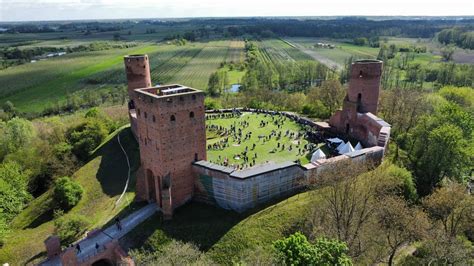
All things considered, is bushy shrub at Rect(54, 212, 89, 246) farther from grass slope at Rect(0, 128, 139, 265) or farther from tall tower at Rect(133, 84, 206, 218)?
tall tower at Rect(133, 84, 206, 218)

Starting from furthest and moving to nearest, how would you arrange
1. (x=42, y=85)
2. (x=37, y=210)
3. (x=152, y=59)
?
(x=152, y=59) → (x=42, y=85) → (x=37, y=210)

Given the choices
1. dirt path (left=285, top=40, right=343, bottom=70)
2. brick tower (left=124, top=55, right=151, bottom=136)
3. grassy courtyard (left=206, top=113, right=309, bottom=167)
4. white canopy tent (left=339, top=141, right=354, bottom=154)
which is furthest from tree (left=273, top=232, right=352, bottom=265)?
dirt path (left=285, top=40, right=343, bottom=70)

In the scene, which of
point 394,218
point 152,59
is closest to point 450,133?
point 394,218

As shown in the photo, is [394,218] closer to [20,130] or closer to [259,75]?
[20,130]

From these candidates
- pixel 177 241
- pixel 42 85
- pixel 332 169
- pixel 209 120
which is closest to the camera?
pixel 177 241

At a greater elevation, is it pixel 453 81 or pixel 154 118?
pixel 154 118

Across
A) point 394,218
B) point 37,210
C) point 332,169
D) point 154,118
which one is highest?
point 154,118

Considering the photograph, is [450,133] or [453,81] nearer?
[450,133]
